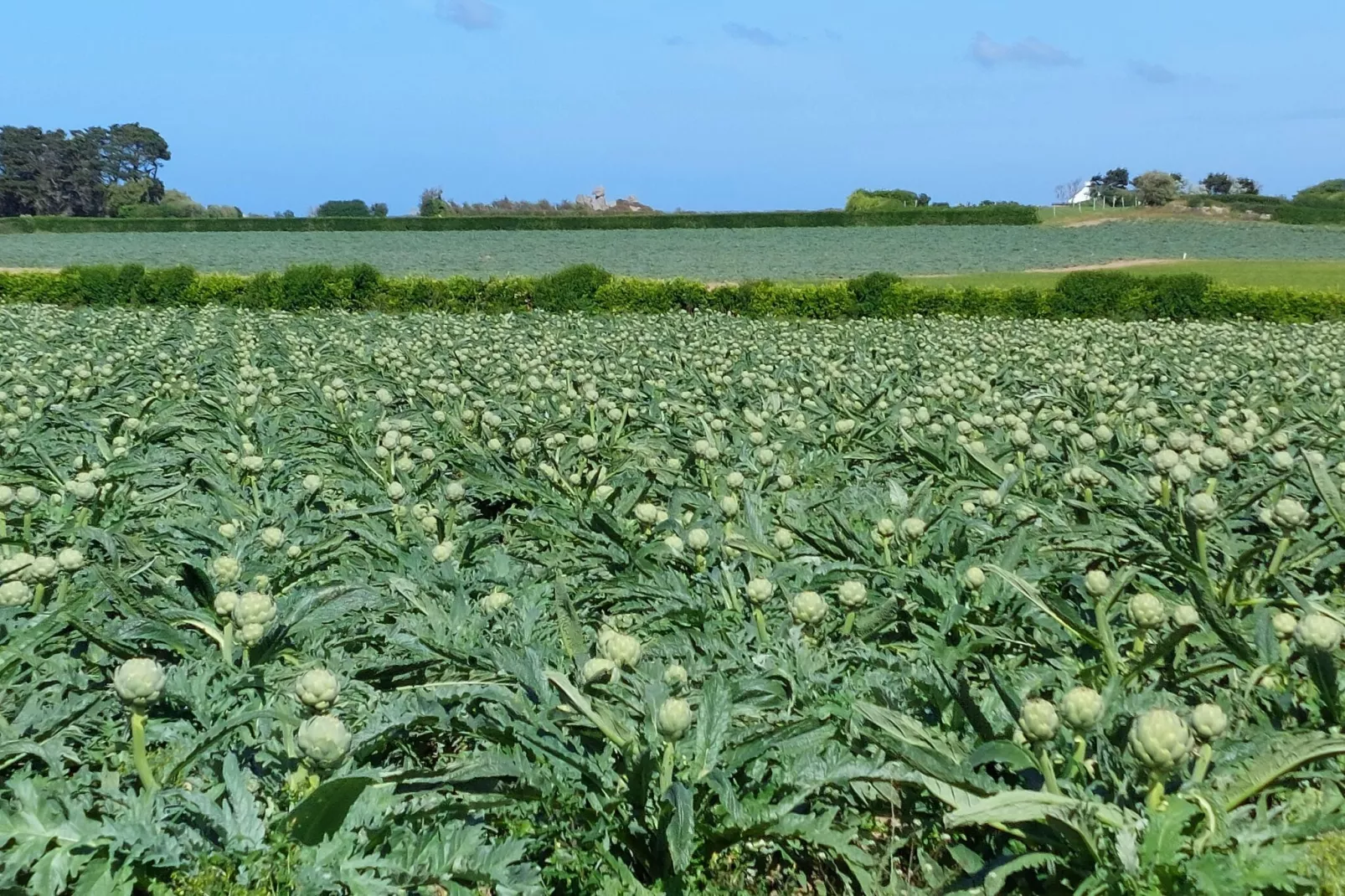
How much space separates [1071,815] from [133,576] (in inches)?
115

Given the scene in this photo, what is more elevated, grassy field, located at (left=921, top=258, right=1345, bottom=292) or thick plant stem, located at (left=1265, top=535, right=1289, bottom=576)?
grassy field, located at (left=921, top=258, right=1345, bottom=292)

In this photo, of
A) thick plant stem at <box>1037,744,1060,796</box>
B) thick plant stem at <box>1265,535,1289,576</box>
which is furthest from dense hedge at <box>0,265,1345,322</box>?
thick plant stem at <box>1037,744,1060,796</box>

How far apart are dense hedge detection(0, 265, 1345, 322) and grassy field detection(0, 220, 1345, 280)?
1553 cm

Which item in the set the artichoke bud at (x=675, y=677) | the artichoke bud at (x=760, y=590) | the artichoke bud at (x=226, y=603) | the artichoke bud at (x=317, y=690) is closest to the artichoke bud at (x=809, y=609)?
the artichoke bud at (x=760, y=590)

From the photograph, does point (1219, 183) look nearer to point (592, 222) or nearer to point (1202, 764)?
point (592, 222)

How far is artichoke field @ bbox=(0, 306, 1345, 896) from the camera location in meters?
2.15

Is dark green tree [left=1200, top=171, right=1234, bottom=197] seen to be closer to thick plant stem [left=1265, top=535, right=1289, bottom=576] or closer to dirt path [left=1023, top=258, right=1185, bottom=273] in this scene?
dirt path [left=1023, top=258, right=1185, bottom=273]

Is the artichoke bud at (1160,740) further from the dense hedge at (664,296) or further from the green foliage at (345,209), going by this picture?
the green foliage at (345,209)

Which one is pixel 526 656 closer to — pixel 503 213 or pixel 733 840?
pixel 733 840

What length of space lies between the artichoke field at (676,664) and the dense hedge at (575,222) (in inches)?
2642

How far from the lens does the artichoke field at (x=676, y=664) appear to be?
215cm

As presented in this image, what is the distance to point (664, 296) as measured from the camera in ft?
83.7

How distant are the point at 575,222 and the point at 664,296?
47.6 meters

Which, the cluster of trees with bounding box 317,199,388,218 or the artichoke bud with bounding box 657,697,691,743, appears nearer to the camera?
the artichoke bud with bounding box 657,697,691,743
